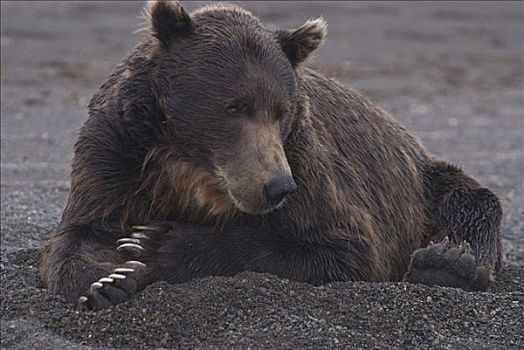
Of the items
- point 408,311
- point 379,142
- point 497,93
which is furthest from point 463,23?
point 408,311

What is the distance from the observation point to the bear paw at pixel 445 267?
5.68m

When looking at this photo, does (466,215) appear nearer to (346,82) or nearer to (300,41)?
(300,41)

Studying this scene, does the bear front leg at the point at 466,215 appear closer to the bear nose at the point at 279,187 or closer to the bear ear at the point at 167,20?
the bear nose at the point at 279,187

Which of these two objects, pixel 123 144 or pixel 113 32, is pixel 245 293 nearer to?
pixel 123 144

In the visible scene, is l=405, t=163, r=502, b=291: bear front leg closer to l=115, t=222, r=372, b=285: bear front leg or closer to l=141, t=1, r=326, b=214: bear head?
l=115, t=222, r=372, b=285: bear front leg

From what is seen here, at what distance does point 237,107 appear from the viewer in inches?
205

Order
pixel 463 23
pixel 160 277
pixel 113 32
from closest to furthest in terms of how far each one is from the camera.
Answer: pixel 160 277, pixel 113 32, pixel 463 23

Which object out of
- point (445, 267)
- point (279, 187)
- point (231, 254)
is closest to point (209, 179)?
point (231, 254)

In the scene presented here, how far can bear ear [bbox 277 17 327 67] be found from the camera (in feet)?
18.2

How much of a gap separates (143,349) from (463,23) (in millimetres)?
20993

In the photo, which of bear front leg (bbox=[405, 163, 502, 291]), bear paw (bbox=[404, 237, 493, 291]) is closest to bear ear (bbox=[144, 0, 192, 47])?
bear paw (bbox=[404, 237, 493, 291])

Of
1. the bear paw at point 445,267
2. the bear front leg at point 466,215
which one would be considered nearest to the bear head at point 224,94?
the bear paw at point 445,267

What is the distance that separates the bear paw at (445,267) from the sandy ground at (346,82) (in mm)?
271

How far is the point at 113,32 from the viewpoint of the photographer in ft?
69.8
